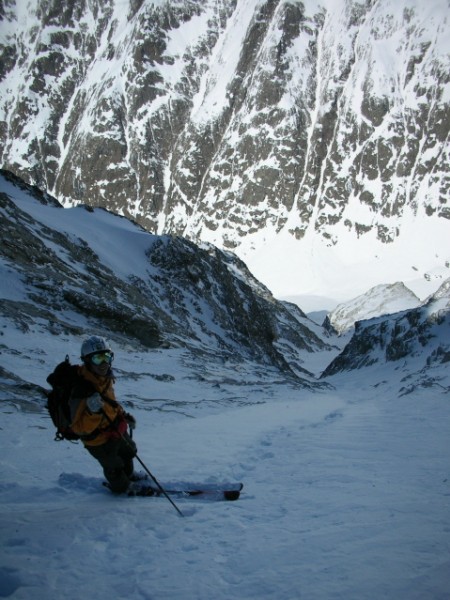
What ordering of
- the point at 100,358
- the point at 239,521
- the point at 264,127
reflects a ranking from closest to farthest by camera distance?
the point at 239,521 → the point at 100,358 → the point at 264,127

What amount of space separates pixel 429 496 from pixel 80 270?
2520 cm

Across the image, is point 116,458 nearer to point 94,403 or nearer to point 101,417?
point 101,417

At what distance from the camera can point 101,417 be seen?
209 inches

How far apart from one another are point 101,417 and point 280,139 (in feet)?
535

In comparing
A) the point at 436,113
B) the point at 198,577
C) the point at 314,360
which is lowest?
the point at 314,360

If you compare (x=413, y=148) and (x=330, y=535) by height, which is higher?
(x=413, y=148)

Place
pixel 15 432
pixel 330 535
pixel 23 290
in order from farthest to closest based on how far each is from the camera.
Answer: pixel 23 290 < pixel 15 432 < pixel 330 535

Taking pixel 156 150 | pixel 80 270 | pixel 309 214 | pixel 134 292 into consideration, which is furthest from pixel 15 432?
pixel 156 150

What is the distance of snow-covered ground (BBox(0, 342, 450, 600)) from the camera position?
364 centimetres

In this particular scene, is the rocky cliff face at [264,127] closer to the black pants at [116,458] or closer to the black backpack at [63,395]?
the black pants at [116,458]

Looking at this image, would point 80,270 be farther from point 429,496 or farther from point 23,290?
point 429,496

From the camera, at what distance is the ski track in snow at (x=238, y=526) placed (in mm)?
3633

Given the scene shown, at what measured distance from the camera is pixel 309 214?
5994 inches

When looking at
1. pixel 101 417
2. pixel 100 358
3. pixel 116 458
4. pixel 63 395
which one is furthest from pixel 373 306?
pixel 63 395
